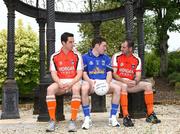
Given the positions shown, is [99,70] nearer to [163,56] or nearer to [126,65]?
[126,65]

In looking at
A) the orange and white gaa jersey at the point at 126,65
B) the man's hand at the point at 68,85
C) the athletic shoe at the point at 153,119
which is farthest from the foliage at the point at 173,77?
the man's hand at the point at 68,85

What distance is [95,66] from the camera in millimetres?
7820

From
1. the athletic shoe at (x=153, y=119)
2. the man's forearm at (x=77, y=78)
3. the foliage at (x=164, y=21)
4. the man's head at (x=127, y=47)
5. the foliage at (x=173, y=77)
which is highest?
the foliage at (x=164, y=21)

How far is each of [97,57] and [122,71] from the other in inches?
27.3

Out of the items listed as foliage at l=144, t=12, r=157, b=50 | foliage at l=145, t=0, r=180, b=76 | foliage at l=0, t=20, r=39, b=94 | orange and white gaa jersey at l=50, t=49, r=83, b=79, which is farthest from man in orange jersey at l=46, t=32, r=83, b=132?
foliage at l=144, t=12, r=157, b=50

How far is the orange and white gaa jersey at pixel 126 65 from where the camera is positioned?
8250mm

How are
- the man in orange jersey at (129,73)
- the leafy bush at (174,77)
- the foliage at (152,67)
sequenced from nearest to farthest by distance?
the man in orange jersey at (129,73) < the leafy bush at (174,77) < the foliage at (152,67)

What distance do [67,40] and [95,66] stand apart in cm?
75

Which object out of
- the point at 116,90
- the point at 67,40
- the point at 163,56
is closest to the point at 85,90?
the point at 116,90

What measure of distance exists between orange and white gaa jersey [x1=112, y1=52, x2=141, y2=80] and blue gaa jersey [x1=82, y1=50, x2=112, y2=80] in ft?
1.28

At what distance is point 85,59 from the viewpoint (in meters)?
7.89

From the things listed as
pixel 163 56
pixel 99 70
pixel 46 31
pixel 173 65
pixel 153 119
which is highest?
pixel 163 56

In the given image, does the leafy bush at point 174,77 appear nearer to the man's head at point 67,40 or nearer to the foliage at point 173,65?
the foliage at point 173,65

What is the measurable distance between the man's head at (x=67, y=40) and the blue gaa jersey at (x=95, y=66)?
40cm
